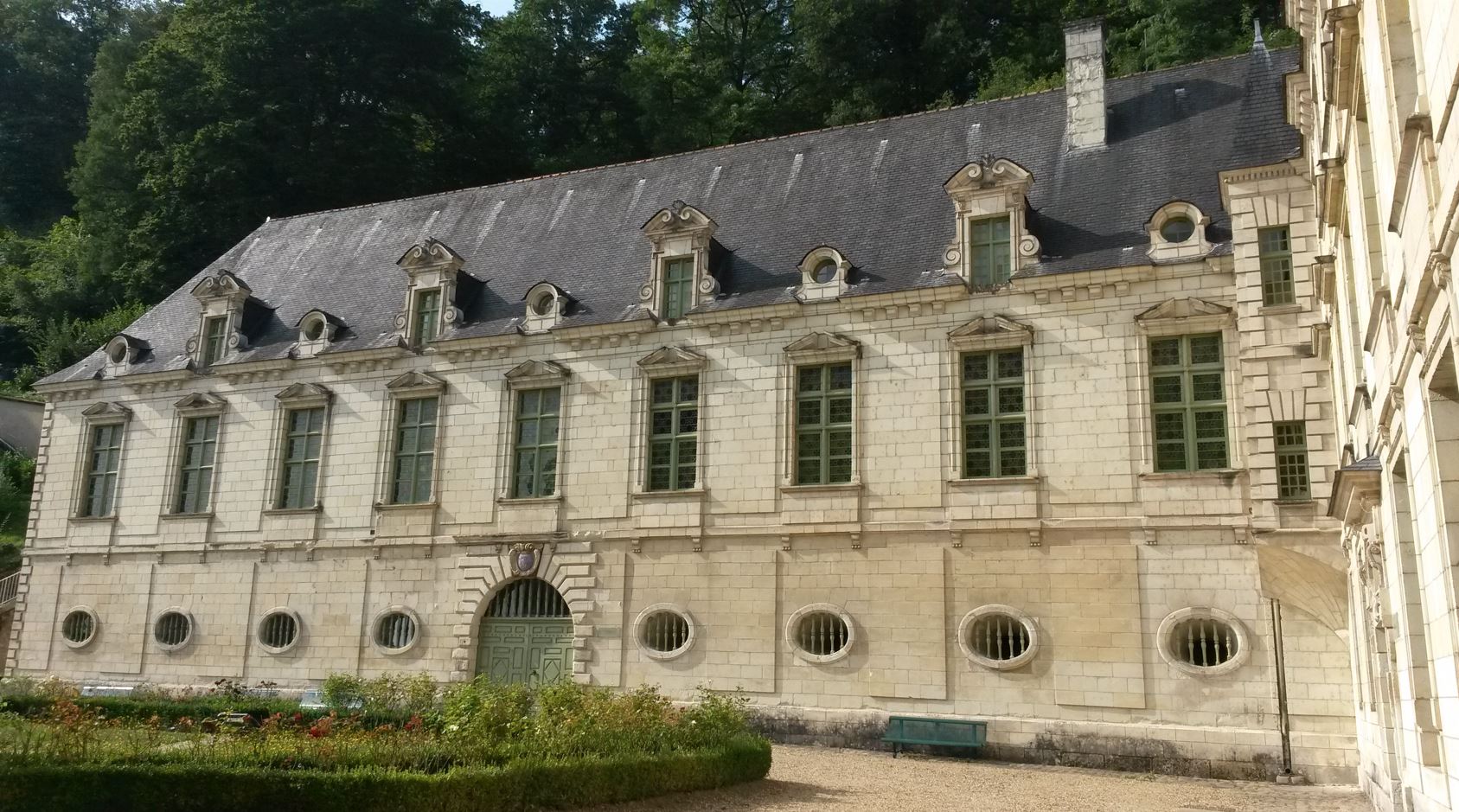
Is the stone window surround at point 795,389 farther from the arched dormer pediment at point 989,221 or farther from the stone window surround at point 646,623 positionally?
the stone window surround at point 646,623

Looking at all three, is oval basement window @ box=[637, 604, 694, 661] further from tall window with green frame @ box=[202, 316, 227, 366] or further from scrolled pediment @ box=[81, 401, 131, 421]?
scrolled pediment @ box=[81, 401, 131, 421]

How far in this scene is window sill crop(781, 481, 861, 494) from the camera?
1681cm

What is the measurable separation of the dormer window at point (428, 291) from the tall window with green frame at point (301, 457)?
2354mm

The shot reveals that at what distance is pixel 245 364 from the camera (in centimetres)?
2209

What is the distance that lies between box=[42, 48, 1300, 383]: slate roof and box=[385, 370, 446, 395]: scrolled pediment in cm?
101

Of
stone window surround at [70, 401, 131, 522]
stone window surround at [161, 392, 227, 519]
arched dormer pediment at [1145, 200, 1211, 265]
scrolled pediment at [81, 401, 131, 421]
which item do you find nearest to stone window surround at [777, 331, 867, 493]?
arched dormer pediment at [1145, 200, 1211, 265]

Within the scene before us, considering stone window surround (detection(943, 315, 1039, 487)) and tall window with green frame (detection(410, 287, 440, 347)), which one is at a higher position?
tall window with green frame (detection(410, 287, 440, 347))

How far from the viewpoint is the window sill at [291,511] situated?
20.7 meters

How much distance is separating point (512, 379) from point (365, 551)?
159 inches

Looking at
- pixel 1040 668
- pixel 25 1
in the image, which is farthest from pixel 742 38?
pixel 25 1

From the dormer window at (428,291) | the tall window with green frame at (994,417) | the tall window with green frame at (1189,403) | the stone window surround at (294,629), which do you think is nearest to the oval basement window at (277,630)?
the stone window surround at (294,629)

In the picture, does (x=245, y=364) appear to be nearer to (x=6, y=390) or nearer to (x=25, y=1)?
(x=6, y=390)

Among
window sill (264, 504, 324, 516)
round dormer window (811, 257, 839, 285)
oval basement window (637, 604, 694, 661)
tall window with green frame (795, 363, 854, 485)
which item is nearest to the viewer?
tall window with green frame (795, 363, 854, 485)

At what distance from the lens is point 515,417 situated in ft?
64.3
